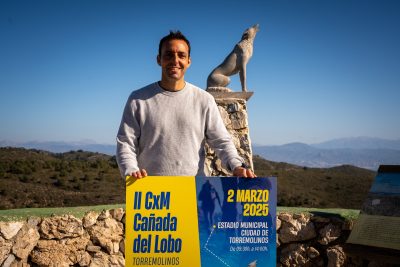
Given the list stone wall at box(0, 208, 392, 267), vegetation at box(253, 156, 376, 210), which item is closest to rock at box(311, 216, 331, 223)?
stone wall at box(0, 208, 392, 267)

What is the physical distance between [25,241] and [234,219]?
234 cm

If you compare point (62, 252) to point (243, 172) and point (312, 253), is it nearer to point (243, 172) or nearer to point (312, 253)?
point (243, 172)

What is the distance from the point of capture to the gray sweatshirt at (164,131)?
2334 mm

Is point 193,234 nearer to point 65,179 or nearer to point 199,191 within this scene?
point 199,191

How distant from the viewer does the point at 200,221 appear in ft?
7.48

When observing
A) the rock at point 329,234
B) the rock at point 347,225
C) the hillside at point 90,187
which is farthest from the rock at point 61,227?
the hillside at point 90,187

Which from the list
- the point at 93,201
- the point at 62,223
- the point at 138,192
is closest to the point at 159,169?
the point at 138,192

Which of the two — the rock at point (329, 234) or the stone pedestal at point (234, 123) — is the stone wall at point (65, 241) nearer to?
the rock at point (329, 234)

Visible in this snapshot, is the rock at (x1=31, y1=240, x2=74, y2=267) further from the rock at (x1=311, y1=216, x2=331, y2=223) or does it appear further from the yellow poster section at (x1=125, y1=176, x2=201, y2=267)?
the rock at (x1=311, y1=216, x2=331, y2=223)

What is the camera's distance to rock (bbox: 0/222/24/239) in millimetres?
3475

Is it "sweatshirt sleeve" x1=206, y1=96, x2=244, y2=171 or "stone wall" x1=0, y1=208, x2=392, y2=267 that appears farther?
"stone wall" x1=0, y1=208, x2=392, y2=267

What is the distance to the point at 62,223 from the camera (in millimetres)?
3775

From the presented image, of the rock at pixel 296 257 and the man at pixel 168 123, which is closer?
the man at pixel 168 123

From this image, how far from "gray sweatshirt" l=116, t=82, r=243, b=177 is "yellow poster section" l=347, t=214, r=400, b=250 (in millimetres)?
1599
